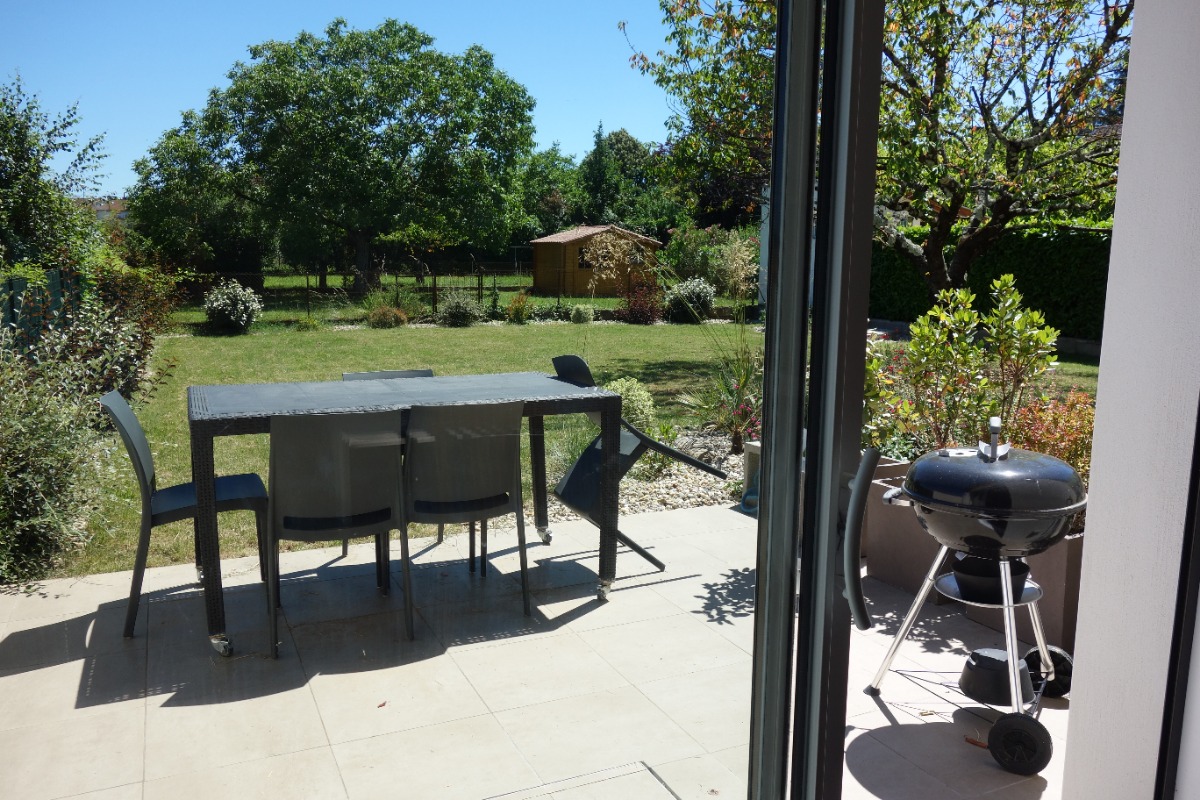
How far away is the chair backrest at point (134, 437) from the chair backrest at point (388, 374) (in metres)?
0.31

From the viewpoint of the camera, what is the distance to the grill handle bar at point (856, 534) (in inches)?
62.0

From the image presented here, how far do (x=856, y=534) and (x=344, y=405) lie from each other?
88cm

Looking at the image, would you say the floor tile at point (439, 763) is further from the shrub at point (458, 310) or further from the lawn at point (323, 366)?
the shrub at point (458, 310)

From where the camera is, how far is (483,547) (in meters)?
1.70

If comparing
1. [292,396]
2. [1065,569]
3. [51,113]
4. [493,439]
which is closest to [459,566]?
[493,439]

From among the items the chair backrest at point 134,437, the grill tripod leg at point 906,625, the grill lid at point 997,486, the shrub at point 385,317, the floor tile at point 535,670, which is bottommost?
the grill tripod leg at point 906,625

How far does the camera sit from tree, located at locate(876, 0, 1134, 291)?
202cm

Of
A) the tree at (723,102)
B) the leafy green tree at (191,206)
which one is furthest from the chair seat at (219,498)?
the tree at (723,102)

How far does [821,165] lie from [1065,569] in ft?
7.60

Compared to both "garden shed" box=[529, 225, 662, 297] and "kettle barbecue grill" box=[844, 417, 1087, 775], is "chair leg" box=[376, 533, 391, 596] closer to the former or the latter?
"garden shed" box=[529, 225, 662, 297]

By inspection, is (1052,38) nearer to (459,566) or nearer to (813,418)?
(813,418)

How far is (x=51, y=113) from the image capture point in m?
1.34

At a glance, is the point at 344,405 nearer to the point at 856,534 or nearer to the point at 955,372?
the point at 856,534

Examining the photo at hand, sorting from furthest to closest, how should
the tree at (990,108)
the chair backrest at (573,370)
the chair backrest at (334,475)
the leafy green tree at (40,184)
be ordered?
1. the tree at (990,108)
2. the chair backrest at (573,370)
3. the chair backrest at (334,475)
4. the leafy green tree at (40,184)
